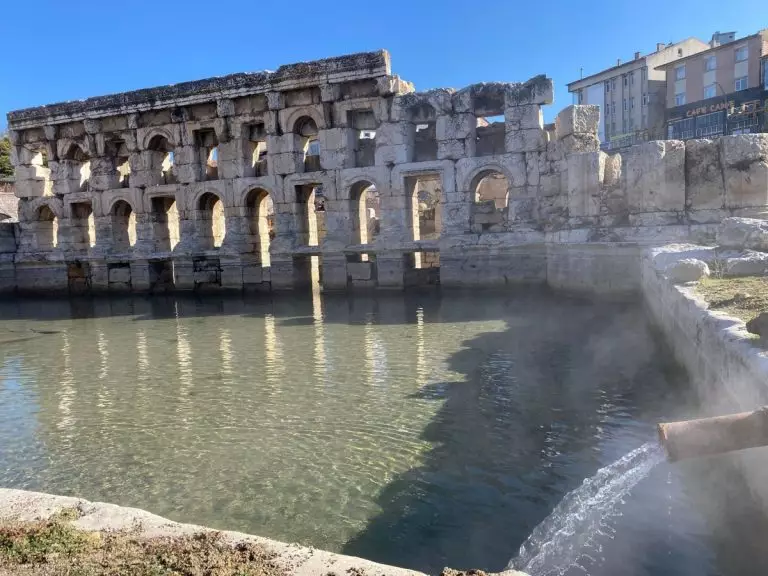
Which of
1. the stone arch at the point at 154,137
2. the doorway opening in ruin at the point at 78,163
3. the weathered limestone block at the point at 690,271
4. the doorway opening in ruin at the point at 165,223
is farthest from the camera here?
the doorway opening in ruin at the point at 78,163

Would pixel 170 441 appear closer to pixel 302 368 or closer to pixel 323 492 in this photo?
pixel 323 492

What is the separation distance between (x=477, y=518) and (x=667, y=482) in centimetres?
128

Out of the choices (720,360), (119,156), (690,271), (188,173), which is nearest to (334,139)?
(188,173)

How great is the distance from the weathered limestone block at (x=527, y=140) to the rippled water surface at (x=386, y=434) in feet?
17.7

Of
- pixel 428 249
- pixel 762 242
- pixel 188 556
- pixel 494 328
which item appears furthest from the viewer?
pixel 428 249

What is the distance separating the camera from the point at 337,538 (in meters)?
3.63

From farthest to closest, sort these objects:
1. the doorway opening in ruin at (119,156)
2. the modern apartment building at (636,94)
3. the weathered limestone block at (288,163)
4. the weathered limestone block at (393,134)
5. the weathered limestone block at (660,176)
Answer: the modern apartment building at (636,94), the doorway opening in ruin at (119,156), the weathered limestone block at (288,163), the weathered limestone block at (393,134), the weathered limestone block at (660,176)

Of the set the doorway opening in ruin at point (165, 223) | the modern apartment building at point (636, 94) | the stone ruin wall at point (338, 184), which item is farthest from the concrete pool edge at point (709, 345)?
the modern apartment building at point (636, 94)

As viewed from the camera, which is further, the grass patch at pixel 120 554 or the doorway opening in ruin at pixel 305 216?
the doorway opening in ruin at pixel 305 216

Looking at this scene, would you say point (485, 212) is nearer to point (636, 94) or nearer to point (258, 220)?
point (258, 220)

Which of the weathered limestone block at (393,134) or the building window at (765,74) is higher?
the building window at (765,74)

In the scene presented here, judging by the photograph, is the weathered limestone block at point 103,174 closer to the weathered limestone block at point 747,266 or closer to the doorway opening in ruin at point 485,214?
the doorway opening in ruin at point 485,214

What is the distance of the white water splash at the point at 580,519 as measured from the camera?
10.7 feet

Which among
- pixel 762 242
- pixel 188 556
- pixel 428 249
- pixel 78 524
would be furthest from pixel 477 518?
pixel 428 249
